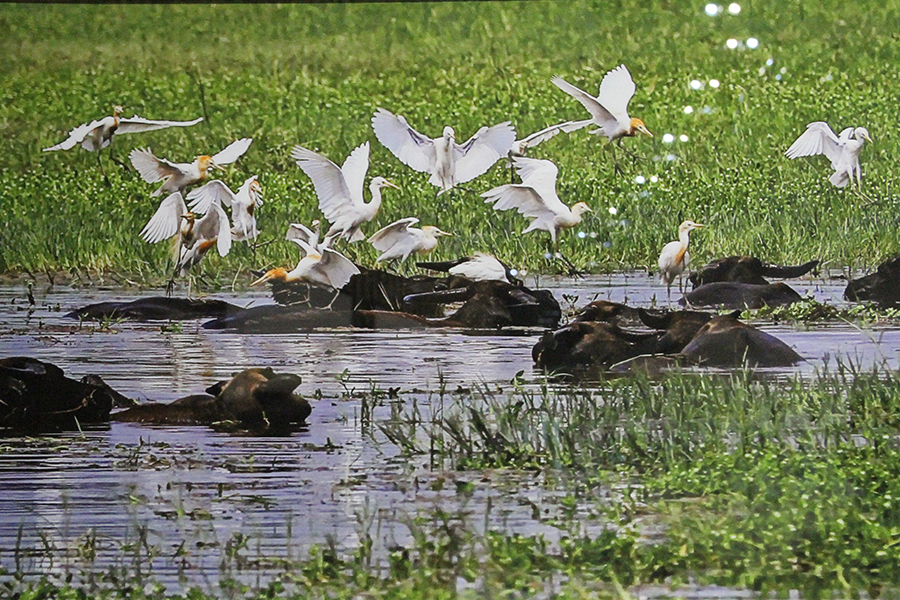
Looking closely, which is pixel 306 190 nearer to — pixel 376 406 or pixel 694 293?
pixel 376 406

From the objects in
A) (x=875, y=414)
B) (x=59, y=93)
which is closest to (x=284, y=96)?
(x=59, y=93)

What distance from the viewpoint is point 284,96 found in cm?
276

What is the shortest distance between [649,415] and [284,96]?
3.15 ft

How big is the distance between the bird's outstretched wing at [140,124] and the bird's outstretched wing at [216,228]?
18 cm

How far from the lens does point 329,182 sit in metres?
2.69

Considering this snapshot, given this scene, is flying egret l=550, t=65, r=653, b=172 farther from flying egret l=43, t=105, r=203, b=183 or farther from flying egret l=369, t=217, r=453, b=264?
flying egret l=43, t=105, r=203, b=183

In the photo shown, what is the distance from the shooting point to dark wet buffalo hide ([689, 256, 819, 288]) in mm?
2652

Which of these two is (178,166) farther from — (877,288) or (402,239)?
(877,288)

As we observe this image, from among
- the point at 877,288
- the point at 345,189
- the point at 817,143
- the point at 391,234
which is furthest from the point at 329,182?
the point at 877,288

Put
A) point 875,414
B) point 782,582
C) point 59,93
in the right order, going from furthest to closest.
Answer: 1. point 59,93
2. point 875,414
3. point 782,582

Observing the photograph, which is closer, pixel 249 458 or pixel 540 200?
pixel 249 458

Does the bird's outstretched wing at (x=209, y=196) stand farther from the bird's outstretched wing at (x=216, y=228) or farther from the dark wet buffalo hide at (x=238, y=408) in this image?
the dark wet buffalo hide at (x=238, y=408)

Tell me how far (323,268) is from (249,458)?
0.39m

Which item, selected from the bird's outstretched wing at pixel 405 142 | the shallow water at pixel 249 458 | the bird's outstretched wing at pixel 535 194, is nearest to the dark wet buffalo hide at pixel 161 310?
the shallow water at pixel 249 458
